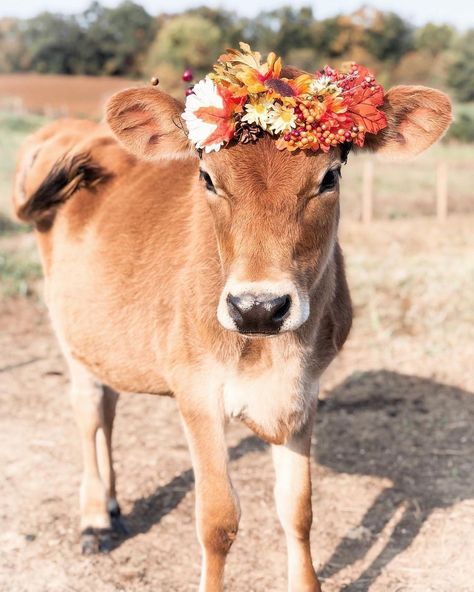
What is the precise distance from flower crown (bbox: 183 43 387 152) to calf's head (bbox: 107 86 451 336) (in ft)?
0.21

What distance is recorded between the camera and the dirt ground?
13.7ft

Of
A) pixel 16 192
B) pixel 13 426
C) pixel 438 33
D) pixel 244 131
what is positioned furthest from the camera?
pixel 438 33

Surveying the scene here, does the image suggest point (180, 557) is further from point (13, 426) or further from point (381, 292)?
point (381, 292)

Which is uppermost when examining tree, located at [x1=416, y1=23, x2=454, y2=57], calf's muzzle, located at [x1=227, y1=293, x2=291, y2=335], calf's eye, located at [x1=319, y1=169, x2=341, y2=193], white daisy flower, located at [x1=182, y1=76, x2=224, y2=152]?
white daisy flower, located at [x1=182, y1=76, x2=224, y2=152]

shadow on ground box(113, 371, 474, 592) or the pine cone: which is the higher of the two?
the pine cone

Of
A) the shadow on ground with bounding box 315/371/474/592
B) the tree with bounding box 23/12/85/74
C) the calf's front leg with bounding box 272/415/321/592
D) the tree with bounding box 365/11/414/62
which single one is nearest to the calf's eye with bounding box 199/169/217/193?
the calf's front leg with bounding box 272/415/321/592

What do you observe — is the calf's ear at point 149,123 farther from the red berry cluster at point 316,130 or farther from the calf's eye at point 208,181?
the red berry cluster at point 316,130

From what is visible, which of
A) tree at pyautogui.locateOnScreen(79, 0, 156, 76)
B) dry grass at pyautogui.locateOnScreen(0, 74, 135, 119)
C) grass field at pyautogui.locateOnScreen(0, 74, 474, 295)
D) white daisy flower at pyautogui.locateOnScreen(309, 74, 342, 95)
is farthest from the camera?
tree at pyautogui.locateOnScreen(79, 0, 156, 76)

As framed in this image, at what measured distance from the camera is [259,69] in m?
3.23

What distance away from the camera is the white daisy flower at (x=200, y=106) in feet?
10.4

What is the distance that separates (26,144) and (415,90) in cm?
327

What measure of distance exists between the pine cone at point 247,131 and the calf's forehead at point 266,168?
0.8 inches

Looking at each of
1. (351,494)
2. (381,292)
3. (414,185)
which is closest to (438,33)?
(414,185)

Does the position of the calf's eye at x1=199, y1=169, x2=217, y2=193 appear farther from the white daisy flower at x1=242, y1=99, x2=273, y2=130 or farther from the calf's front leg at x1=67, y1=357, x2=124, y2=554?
the calf's front leg at x1=67, y1=357, x2=124, y2=554
